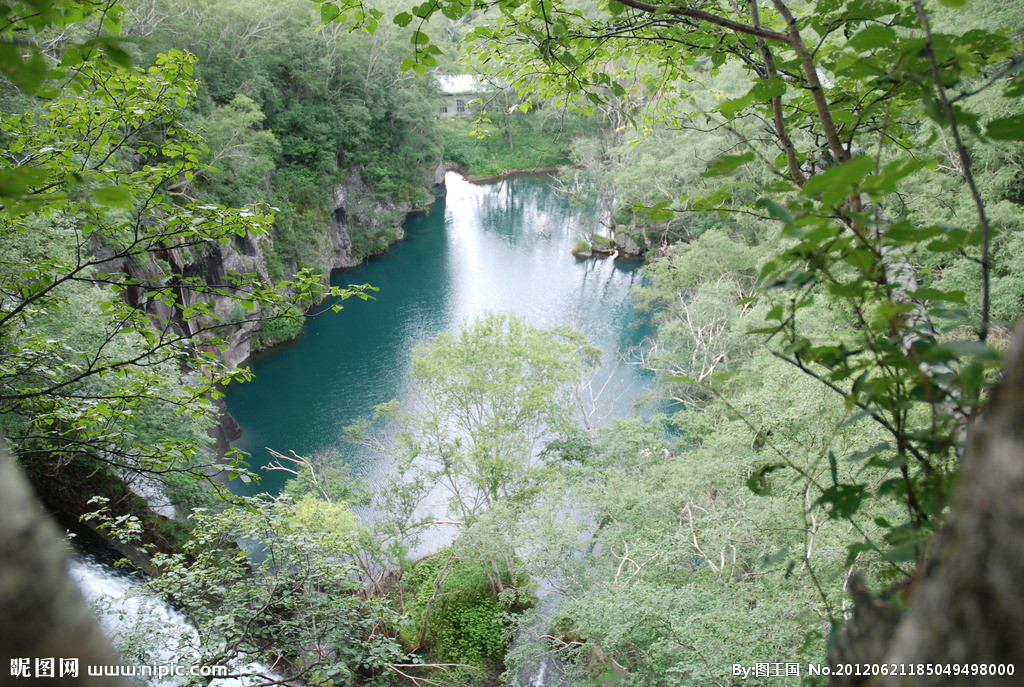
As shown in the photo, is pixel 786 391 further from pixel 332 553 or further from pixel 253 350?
pixel 253 350

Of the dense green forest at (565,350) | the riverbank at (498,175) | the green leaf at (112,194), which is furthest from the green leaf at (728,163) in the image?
the riverbank at (498,175)

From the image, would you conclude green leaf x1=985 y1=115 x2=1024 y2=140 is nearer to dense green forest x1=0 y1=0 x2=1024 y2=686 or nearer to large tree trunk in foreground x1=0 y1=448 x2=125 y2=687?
dense green forest x1=0 y1=0 x2=1024 y2=686

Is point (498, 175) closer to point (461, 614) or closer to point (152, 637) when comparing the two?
point (461, 614)

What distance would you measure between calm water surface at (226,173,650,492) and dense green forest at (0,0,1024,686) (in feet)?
3.82

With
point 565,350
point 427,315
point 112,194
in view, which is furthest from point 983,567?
point 427,315

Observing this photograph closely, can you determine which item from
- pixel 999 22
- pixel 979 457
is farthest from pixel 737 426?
pixel 999 22

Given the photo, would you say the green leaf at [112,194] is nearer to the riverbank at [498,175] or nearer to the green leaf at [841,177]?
the green leaf at [841,177]

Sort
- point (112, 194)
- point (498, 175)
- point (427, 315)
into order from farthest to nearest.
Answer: point (498, 175) → point (427, 315) → point (112, 194)

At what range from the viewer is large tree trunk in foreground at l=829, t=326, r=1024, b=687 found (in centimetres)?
51

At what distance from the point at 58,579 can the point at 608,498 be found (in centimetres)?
794

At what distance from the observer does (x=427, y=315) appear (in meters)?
18.8

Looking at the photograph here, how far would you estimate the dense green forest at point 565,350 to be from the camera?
3.91 ft

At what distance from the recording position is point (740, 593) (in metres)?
4.98

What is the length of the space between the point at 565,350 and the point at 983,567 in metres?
11.2
